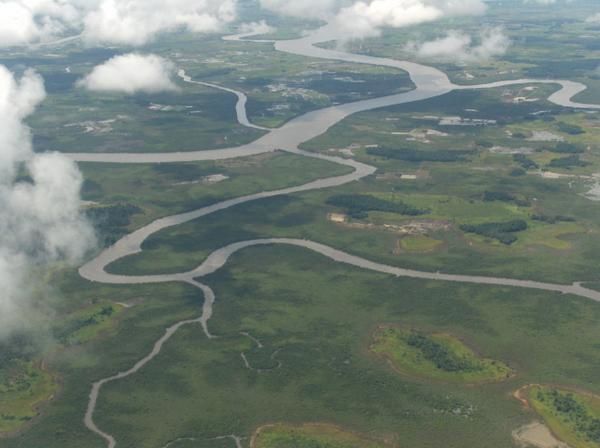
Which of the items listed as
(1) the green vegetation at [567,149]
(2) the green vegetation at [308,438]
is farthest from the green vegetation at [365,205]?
(2) the green vegetation at [308,438]

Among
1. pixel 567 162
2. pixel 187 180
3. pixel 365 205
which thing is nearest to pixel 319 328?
pixel 365 205

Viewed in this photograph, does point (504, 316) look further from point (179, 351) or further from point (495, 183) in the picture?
point (495, 183)

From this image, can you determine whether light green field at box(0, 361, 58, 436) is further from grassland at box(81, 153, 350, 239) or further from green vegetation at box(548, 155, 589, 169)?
green vegetation at box(548, 155, 589, 169)

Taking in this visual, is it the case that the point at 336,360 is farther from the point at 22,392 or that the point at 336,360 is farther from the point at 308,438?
the point at 22,392

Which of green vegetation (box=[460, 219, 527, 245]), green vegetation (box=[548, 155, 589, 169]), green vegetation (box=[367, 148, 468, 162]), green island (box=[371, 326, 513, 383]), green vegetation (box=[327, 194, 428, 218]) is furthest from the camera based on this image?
green vegetation (box=[367, 148, 468, 162])

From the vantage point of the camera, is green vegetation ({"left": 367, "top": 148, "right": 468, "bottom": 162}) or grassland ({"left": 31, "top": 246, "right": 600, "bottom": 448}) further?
green vegetation ({"left": 367, "top": 148, "right": 468, "bottom": 162})

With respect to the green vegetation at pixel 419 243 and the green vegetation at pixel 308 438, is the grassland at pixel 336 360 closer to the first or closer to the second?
the green vegetation at pixel 308 438

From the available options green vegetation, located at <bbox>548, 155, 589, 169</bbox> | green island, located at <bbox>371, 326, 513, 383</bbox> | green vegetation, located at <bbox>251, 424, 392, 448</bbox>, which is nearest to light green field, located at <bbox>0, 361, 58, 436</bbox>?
green vegetation, located at <bbox>251, 424, 392, 448</bbox>

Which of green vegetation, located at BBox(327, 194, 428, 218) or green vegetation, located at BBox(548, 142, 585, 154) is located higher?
green vegetation, located at BBox(548, 142, 585, 154)

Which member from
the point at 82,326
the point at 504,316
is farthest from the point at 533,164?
the point at 82,326

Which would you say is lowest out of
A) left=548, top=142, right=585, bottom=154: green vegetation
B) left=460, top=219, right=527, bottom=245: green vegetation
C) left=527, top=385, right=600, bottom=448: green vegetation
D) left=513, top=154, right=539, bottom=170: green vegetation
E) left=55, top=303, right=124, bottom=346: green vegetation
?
left=527, top=385, right=600, bottom=448: green vegetation
